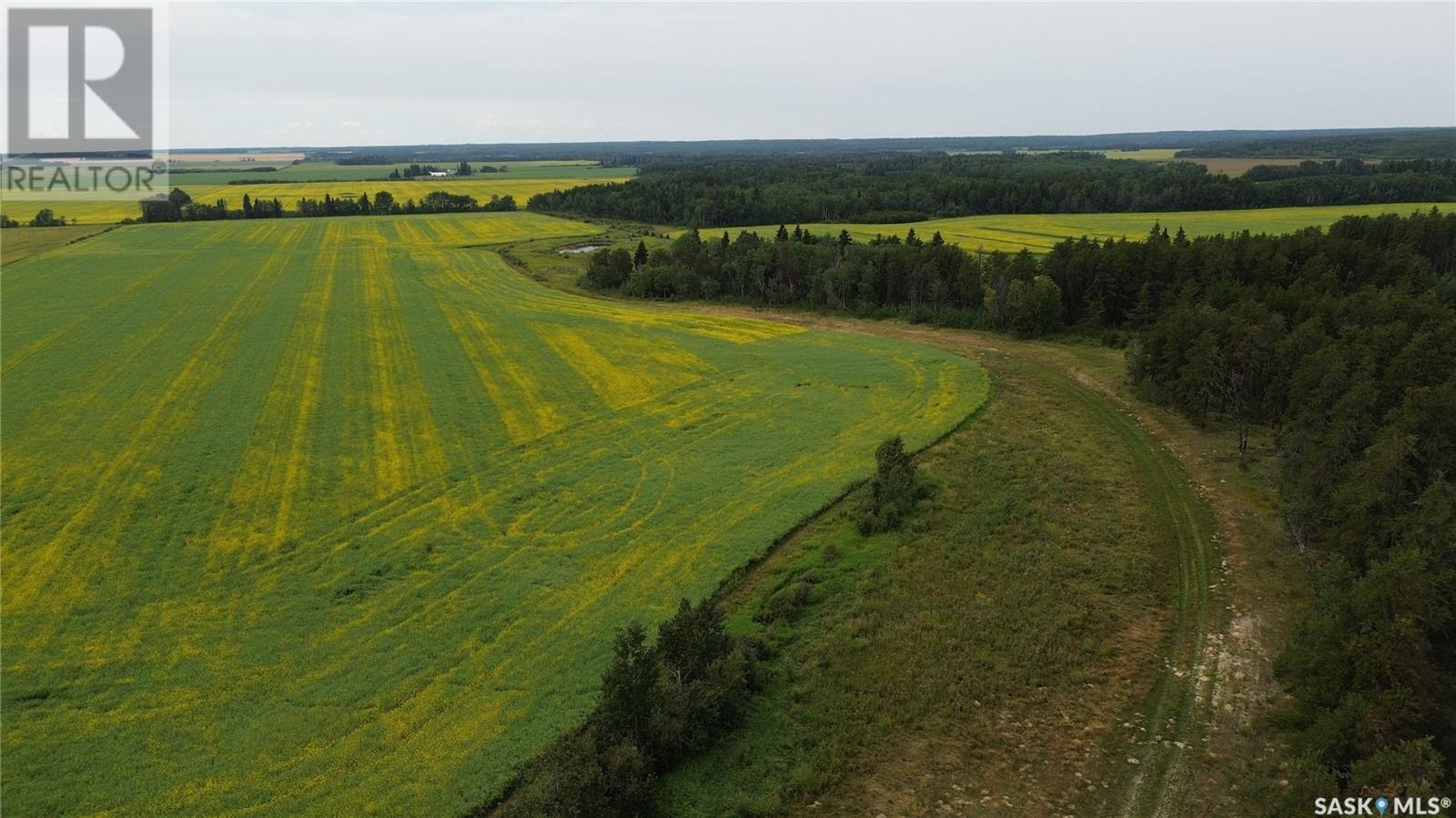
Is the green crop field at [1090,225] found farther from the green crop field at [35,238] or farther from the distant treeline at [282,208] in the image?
the green crop field at [35,238]

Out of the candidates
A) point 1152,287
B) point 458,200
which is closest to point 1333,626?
point 1152,287

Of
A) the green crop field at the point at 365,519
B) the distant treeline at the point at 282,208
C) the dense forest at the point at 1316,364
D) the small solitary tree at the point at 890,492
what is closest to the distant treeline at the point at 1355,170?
the dense forest at the point at 1316,364

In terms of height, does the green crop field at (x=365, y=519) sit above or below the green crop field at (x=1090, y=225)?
below

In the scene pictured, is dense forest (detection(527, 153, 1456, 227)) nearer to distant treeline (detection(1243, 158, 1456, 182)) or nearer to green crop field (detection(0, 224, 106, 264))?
distant treeline (detection(1243, 158, 1456, 182))

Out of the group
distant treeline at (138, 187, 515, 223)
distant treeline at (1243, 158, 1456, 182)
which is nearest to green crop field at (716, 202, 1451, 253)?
distant treeline at (1243, 158, 1456, 182)

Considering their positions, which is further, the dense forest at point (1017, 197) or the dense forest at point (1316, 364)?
the dense forest at point (1017, 197)

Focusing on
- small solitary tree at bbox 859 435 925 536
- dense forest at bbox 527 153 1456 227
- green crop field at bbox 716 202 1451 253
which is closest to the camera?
small solitary tree at bbox 859 435 925 536

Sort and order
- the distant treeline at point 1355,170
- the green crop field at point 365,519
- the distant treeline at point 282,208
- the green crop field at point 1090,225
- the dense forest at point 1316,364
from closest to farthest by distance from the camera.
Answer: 1. the dense forest at point 1316,364
2. the green crop field at point 365,519
3. the green crop field at point 1090,225
4. the distant treeline at point 1355,170
5. the distant treeline at point 282,208
